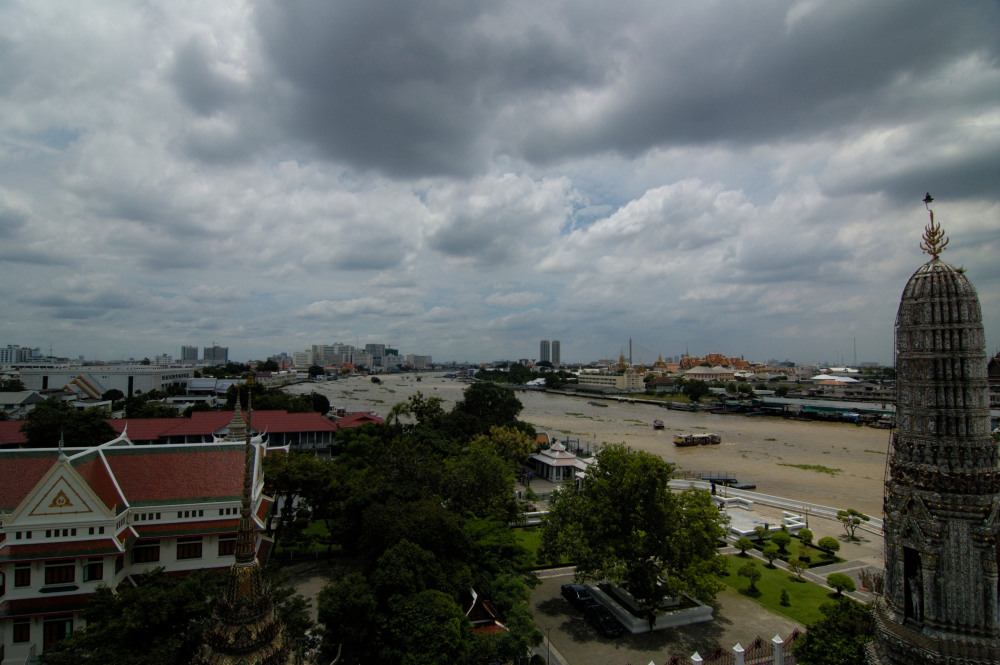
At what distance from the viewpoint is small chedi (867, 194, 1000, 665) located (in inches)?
284

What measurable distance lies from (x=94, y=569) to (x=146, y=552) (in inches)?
68.1

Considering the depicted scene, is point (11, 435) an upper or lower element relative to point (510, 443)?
upper

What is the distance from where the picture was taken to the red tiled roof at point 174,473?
16.6 m

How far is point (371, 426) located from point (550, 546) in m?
24.6

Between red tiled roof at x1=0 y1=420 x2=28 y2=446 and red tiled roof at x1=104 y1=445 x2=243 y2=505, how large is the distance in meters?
23.6

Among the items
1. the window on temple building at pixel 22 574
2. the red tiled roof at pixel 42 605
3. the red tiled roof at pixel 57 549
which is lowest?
the red tiled roof at pixel 42 605

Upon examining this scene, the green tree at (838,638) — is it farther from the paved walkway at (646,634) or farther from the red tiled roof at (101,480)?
the red tiled roof at (101,480)

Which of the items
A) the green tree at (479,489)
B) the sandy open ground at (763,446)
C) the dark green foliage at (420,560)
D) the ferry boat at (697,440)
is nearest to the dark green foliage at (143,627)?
the dark green foliage at (420,560)

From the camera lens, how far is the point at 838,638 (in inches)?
434

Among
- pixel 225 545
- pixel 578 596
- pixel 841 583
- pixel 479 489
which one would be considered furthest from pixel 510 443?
pixel 841 583

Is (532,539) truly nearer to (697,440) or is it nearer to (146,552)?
(146,552)

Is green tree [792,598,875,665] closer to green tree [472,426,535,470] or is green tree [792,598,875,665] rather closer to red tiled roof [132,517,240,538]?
red tiled roof [132,517,240,538]

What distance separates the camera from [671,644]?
14.6 metres

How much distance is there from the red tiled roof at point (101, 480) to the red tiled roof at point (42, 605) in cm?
242
